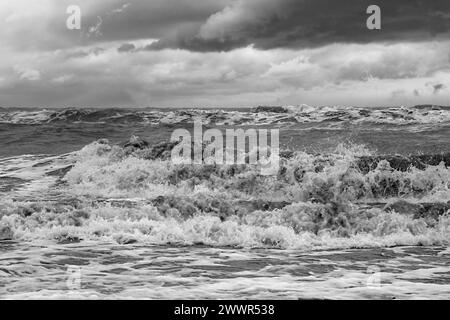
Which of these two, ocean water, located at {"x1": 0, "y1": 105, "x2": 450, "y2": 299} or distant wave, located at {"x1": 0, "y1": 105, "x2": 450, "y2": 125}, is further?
distant wave, located at {"x1": 0, "y1": 105, "x2": 450, "y2": 125}

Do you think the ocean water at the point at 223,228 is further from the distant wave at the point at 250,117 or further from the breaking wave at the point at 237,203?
the distant wave at the point at 250,117

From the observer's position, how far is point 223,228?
408 inches

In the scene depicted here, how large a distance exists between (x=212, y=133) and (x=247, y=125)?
7167 millimetres

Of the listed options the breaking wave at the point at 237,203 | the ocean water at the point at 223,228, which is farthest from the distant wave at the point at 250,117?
the ocean water at the point at 223,228

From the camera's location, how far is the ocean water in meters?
7.04

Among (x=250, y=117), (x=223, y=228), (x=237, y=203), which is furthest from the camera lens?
(x=250, y=117)

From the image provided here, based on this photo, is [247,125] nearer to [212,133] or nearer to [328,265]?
[212,133]

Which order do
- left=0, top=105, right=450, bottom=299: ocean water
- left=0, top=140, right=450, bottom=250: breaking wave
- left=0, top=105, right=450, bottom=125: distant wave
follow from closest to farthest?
left=0, top=105, right=450, bottom=299: ocean water, left=0, top=140, right=450, bottom=250: breaking wave, left=0, top=105, right=450, bottom=125: distant wave

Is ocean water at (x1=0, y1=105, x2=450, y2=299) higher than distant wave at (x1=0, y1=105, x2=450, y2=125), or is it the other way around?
distant wave at (x1=0, y1=105, x2=450, y2=125)

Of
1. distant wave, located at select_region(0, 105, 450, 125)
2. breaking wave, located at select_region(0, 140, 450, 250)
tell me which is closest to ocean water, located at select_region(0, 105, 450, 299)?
breaking wave, located at select_region(0, 140, 450, 250)

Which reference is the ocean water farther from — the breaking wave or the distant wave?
the distant wave

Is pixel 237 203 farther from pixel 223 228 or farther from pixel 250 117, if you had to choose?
pixel 250 117

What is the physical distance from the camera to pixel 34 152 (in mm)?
25453

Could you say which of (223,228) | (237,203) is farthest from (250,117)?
(223,228)
